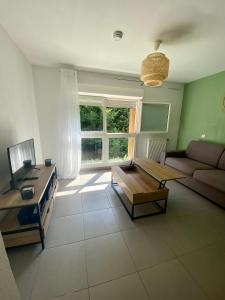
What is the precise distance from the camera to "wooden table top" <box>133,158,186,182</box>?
1.99 meters

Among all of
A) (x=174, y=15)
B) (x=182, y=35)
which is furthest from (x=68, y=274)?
(x=182, y=35)

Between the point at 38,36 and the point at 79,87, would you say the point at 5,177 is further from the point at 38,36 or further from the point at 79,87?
the point at 79,87

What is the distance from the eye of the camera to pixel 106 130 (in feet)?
11.7

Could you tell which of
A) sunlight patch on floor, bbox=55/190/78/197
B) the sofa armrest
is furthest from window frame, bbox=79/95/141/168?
sunlight patch on floor, bbox=55/190/78/197

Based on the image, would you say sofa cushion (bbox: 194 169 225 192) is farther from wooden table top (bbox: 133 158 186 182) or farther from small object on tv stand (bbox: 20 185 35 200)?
small object on tv stand (bbox: 20 185 35 200)

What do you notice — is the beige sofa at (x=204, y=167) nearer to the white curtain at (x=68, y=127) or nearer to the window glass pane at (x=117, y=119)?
the window glass pane at (x=117, y=119)

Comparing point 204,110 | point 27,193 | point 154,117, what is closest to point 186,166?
point 204,110

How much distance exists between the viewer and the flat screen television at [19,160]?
1489 millimetres

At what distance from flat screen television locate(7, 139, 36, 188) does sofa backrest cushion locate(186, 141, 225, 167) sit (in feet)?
11.3

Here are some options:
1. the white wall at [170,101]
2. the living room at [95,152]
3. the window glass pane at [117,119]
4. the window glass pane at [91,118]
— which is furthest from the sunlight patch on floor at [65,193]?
the white wall at [170,101]

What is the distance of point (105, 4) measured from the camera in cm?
129

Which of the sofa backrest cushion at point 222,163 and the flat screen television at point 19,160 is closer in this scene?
the flat screen television at point 19,160

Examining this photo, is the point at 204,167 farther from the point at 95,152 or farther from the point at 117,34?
the point at 117,34

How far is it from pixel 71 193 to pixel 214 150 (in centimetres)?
310
